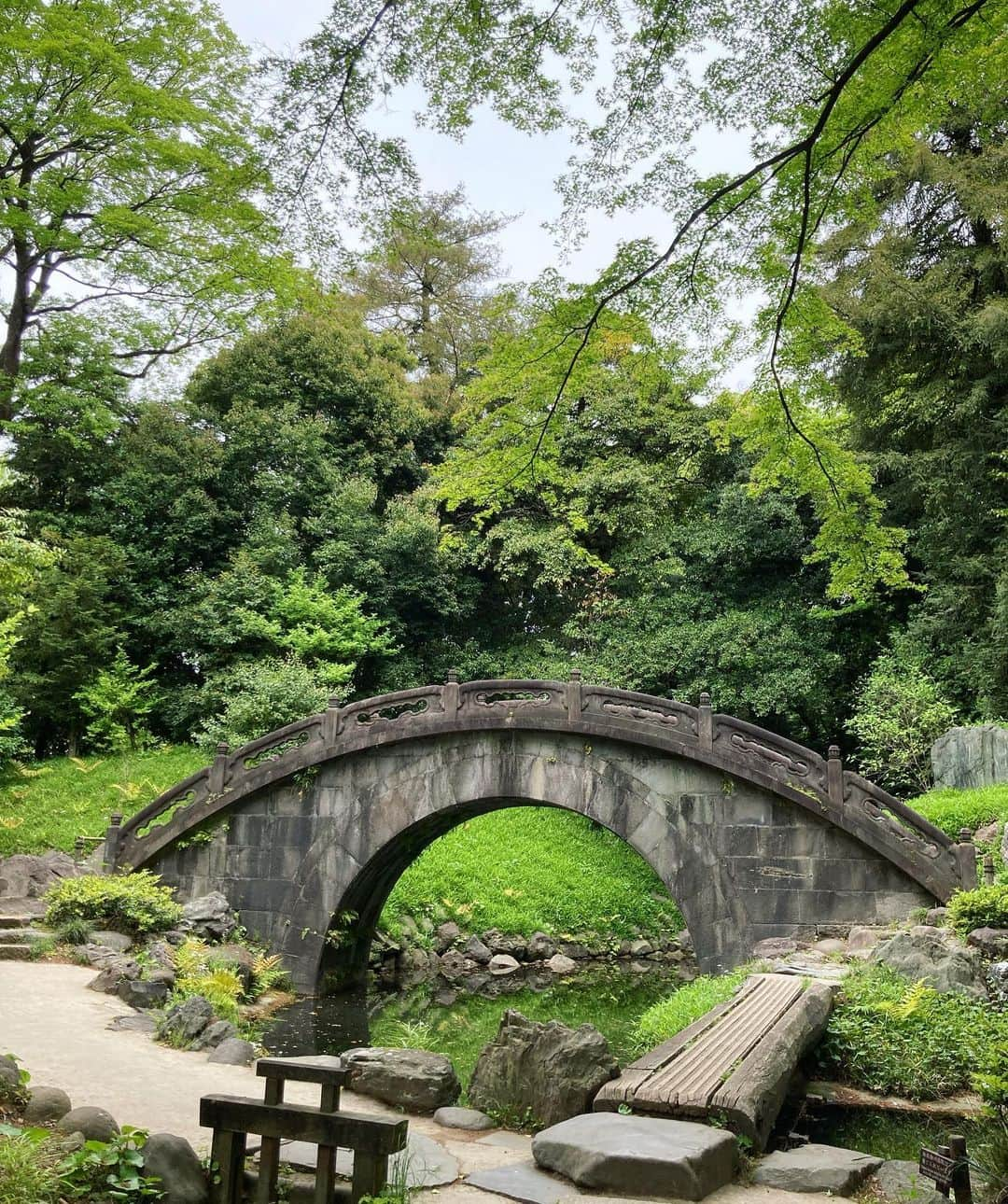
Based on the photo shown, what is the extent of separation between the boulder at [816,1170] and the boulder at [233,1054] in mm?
4482

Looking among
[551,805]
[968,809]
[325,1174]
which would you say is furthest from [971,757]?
[325,1174]

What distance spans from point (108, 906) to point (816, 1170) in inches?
411

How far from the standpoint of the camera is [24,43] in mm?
6727

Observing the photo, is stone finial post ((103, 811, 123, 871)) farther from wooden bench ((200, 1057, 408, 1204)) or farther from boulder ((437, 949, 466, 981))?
wooden bench ((200, 1057, 408, 1204))

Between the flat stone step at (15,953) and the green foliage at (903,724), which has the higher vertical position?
the green foliage at (903,724)

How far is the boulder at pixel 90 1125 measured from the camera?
4.50 m

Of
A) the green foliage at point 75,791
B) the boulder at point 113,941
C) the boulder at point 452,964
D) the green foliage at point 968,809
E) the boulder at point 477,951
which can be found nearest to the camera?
the boulder at point 113,941

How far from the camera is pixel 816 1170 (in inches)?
190

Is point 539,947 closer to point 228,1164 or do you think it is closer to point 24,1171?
point 228,1164

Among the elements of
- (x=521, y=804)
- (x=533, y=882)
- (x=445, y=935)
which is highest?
(x=521, y=804)

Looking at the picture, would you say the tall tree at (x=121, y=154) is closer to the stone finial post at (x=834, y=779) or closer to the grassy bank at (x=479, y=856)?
the stone finial post at (x=834, y=779)

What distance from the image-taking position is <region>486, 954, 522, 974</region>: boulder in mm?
17469

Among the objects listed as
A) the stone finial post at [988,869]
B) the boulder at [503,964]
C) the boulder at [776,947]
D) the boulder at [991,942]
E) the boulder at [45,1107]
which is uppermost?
the stone finial post at [988,869]

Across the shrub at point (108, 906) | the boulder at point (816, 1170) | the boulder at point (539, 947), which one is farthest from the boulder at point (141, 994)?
the boulder at point (539, 947)
